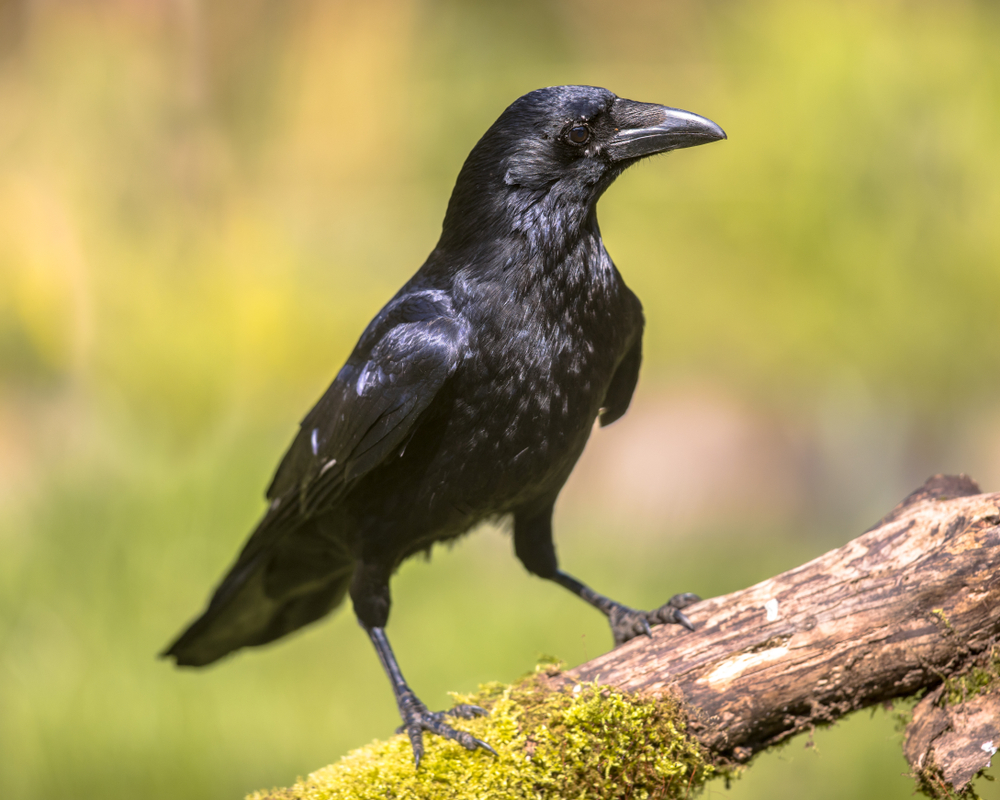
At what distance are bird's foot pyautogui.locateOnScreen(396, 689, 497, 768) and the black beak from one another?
1561 millimetres

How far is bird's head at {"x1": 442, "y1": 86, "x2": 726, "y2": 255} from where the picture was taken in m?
2.48

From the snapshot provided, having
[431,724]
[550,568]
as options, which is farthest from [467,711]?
[550,568]

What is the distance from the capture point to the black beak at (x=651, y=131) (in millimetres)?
2506

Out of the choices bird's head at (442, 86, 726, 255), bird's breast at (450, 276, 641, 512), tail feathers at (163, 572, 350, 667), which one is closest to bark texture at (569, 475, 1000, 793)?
bird's breast at (450, 276, 641, 512)

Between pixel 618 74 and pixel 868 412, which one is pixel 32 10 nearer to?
pixel 618 74

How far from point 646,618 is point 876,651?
649 mm

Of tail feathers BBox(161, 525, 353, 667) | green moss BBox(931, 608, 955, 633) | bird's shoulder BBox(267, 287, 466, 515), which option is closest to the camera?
green moss BBox(931, 608, 955, 633)

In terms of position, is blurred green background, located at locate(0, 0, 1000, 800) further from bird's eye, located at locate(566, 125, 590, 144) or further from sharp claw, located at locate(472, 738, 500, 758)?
bird's eye, located at locate(566, 125, 590, 144)

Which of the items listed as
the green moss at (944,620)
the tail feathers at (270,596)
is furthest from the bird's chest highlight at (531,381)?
the green moss at (944,620)

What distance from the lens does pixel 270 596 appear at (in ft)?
10.4

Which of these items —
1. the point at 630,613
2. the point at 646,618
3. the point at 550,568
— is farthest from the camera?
the point at 550,568

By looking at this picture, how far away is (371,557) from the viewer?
268cm

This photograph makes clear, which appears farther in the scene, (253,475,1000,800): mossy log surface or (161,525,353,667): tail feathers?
(161,525,353,667): tail feathers

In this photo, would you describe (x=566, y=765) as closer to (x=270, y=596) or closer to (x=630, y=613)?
(x=630, y=613)
